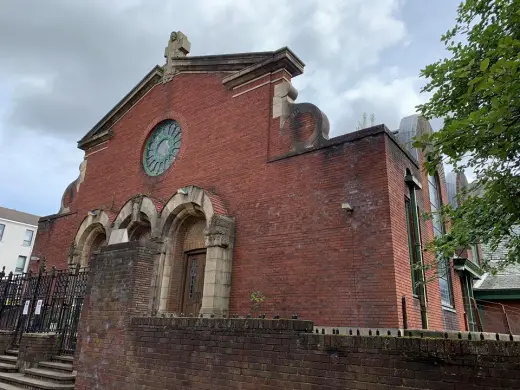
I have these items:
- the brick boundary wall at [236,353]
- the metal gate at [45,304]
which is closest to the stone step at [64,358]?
the metal gate at [45,304]

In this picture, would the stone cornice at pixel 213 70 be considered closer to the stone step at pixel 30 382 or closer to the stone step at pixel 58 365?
the stone step at pixel 58 365

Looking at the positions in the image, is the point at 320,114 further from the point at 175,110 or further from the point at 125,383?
the point at 125,383

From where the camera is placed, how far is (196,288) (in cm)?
1148

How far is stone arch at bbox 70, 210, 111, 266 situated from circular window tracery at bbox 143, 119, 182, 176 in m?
2.55

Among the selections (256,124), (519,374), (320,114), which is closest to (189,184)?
(256,124)

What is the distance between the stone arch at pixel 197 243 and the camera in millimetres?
10078

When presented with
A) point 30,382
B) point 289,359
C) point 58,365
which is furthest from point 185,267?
point 289,359

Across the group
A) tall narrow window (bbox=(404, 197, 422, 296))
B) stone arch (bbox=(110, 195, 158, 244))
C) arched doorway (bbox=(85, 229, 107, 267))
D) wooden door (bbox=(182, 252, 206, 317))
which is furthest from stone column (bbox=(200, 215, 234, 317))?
arched doorway (bbox=(85, 229, 107, 267))

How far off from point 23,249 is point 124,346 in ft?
136

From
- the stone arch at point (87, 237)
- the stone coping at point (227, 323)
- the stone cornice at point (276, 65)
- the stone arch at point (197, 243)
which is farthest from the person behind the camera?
the stone arch at point (87, 237)

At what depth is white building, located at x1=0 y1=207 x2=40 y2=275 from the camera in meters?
40.6

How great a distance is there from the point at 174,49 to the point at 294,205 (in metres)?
8.75

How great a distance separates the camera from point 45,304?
36.2 ft

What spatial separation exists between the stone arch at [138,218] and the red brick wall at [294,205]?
46 cm
